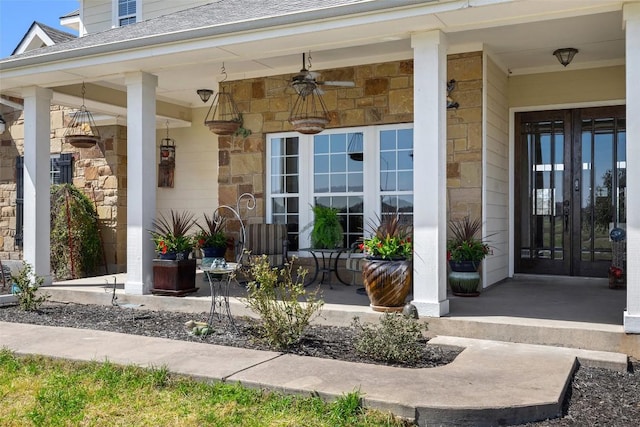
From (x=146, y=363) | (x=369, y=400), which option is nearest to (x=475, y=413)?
(x=369, y=400)

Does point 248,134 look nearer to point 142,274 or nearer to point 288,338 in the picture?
point 142,274

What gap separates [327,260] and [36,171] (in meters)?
3.94

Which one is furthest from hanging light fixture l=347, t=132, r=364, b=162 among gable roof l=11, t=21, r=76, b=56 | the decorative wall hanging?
gable roof l=11, t=21, r=76, b=56

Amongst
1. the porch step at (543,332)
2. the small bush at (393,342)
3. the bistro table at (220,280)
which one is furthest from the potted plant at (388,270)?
the bistro table at (220,280)

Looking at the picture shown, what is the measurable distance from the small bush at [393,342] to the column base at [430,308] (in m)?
0.79

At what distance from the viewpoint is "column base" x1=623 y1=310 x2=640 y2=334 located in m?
4.62

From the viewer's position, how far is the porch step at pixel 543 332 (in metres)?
4.68

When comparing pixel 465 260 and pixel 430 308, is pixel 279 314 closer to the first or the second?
pixel 430 308

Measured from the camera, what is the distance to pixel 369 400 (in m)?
3.39

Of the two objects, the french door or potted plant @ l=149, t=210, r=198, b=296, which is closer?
potted plant @ l=149, t=210, r=198, b=296

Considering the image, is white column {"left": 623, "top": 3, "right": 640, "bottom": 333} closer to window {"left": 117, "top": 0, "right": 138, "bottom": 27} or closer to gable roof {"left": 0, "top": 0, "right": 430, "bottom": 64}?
gable roof {"left": 0, "top": 0, "right": 430, "bottom": 64}

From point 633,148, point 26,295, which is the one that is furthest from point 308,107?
point 633,148

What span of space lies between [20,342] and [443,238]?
375 centimetres

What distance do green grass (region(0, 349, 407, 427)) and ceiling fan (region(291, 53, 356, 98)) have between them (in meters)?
4.08
